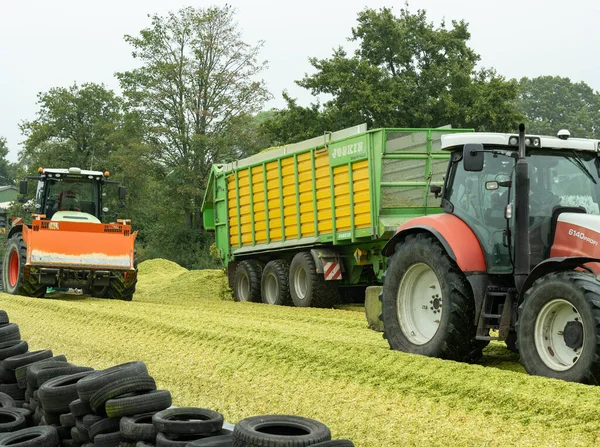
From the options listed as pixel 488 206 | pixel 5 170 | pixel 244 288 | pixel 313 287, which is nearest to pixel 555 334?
pixel 488 206

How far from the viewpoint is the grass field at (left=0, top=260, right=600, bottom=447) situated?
5.09 meters

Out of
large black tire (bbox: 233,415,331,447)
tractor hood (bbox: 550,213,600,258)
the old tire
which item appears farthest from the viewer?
the old tire

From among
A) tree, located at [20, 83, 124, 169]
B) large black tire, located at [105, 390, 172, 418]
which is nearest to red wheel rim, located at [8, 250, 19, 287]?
large black tire, located at [105, 390, 172, 418]

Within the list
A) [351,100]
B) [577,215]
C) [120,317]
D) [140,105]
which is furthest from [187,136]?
[577,215]

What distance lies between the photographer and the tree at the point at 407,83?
32072 mm

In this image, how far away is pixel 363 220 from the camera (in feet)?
45.2

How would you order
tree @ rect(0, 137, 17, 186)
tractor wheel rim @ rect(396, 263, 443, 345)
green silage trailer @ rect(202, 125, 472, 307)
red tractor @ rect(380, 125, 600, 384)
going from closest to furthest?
Result: 1. red tractor @ rect(380, 125, 600, 384)
2. tractor wheel rim @ rect(396, 263, 443, 345)
3. green silage trailer @ rect(202, 125, 472, 307)
4. tree @ rect(0, 137, 17, 186)

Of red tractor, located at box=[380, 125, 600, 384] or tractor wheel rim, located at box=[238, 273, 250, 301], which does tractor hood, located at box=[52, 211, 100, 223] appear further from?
red tractor, located at box=[380, 125, 600, 384]

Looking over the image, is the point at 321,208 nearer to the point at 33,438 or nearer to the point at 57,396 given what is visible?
the point at 57,396

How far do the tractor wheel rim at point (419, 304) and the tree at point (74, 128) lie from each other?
128 ft

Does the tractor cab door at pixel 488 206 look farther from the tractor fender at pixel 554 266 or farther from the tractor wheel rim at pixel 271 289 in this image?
the tractor wheel rim at pixel 271 289

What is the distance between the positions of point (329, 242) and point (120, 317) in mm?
4994

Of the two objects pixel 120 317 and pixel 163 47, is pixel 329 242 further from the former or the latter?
pixel 163 47

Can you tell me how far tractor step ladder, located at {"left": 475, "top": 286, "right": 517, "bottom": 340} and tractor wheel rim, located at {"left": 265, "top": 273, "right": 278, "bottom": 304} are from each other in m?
10.3
